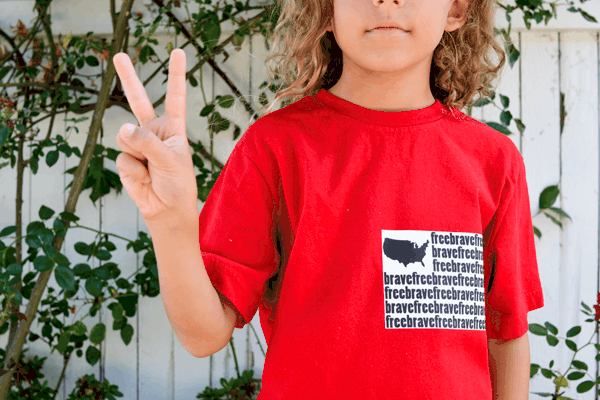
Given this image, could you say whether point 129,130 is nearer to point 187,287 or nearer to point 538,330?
point 187,287

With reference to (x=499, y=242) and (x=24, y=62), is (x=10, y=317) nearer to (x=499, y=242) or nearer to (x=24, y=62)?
(x=24, y=62)

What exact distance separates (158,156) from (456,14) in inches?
22.9

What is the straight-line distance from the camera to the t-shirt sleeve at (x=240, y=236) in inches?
25.2

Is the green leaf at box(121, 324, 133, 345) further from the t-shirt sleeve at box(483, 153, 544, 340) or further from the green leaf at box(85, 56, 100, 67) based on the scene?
the t-shirt sleeve at box(483, 153, 544, 340)

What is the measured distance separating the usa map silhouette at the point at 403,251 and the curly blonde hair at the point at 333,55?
0.87 ft

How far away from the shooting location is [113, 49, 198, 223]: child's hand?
1.69 ft

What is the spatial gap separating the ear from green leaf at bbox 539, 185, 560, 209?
964 mm

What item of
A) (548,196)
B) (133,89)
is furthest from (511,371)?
(548,196)

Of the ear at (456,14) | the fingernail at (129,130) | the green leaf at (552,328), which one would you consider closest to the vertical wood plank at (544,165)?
the green leaf at (552,328)

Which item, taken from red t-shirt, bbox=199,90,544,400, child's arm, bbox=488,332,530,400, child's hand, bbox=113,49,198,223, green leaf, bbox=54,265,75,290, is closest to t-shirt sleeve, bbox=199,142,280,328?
red t-shirt, bbox=199,90,544,400

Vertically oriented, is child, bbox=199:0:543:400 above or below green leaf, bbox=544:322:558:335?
above

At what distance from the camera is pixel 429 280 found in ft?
2.21

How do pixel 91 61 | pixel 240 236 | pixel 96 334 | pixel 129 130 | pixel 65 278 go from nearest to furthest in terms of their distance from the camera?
pixel 129 130 < pixel 240 236 < pixel 65 278 < pixel 96 334 < pixel 91 61

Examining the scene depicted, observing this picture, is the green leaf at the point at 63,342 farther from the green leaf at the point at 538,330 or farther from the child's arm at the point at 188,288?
the green leaf at the point at 538,330
